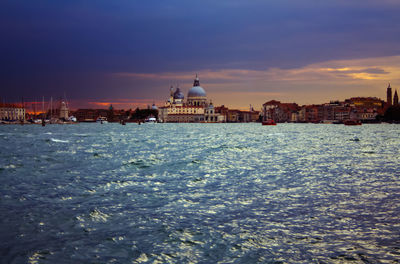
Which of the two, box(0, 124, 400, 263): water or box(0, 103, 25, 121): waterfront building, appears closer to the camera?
box(0, 124, 400, 263): water

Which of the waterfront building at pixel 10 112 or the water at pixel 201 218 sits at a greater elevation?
the waterfront building at pixel 10 112

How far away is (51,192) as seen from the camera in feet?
32.3

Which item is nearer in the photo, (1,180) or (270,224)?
(270,224)

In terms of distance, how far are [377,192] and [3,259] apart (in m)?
8.14

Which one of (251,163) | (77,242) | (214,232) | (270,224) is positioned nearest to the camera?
(77,242)

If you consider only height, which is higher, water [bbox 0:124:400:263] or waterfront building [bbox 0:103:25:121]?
waterfront building [bbox 0:103:25:121]

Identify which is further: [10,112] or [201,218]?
[10,112]

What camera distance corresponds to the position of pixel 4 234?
6.24 m

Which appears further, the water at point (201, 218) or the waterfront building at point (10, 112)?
the waterfront building at point (10, 112)

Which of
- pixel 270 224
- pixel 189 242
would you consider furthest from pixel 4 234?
pixel 270 224

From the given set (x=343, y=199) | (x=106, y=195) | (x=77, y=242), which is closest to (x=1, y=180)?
(x=106, y=195)

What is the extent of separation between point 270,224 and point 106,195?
4.28m

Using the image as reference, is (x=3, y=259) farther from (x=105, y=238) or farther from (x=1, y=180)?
(x=1, y=180)

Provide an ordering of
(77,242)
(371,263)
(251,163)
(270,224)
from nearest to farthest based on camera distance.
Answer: (371,263) < (77,242) < (270,224) < (251,163)
